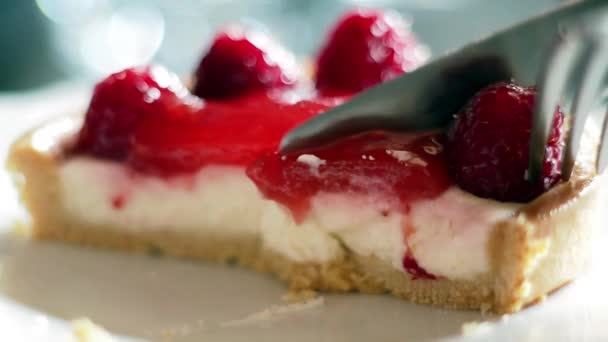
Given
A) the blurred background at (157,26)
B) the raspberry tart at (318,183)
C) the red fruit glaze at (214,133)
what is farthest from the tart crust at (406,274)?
the blurred background at (157,26)

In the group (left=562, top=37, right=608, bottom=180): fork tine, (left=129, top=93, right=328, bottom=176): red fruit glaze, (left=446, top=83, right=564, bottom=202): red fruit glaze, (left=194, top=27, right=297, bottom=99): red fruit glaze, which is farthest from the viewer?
(left=194, top=27, right=297, bottom=99): red fruit glaze

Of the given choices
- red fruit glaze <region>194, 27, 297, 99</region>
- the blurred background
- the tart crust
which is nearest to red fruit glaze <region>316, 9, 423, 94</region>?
red fruit glaze <region>194, 27, 297, 99</region>

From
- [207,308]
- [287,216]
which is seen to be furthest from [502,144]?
[207,308]

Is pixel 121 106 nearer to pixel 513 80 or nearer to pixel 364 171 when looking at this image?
pixel 364 171

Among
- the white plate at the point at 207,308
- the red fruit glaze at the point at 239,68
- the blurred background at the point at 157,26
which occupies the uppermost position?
the blurred background at the point at 157,26

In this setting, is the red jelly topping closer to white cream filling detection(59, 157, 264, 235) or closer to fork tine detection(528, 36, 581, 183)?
fork tine detection(528, 36, 581, 183)

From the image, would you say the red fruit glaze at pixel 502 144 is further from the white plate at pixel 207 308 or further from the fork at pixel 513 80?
the white plate at pixel 207 308

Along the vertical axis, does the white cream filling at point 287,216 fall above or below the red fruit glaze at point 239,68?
below
